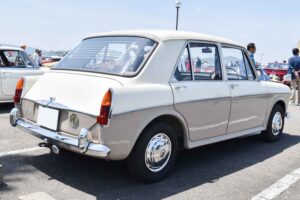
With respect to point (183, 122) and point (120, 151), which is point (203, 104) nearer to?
point (183, 122)

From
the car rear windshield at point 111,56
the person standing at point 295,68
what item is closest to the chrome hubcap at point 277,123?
the car rear windshield at point 111,56

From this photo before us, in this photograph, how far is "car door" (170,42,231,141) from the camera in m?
4.51

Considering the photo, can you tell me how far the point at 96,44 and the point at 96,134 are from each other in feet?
5.10

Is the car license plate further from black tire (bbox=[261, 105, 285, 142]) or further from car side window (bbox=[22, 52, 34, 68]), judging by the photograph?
car side window (bbox=[22, 52, 34, 68])

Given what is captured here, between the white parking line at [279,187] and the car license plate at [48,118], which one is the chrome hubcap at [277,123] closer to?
the white parking line at [279,187]

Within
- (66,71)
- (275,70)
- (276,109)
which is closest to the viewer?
(66,71)

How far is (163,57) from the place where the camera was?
4.39 m

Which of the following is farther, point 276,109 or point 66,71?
point 276,109

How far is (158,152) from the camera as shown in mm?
4273

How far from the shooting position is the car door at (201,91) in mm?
4506

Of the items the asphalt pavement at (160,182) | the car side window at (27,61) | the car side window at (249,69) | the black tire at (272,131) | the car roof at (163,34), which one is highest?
the car roof at (163,34)

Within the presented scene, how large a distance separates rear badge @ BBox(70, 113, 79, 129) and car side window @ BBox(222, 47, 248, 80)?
2358mm

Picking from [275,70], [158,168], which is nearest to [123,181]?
[158,168]

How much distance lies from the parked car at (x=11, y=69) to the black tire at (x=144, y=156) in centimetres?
571
